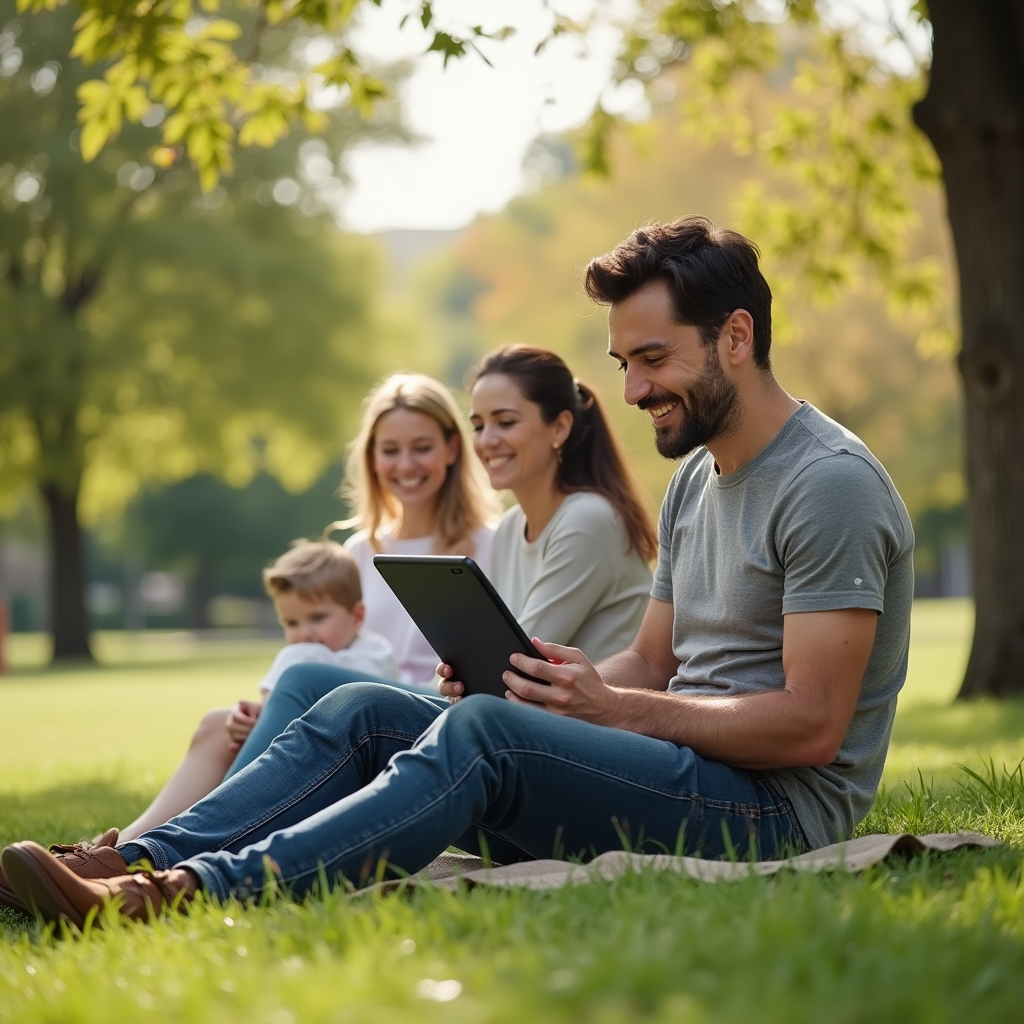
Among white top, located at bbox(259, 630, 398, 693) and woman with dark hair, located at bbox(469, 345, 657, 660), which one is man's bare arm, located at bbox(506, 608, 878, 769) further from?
white top, located at bbox(259, 630, 398, 693)

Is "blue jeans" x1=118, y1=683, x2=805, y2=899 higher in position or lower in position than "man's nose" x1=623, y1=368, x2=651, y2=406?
lower

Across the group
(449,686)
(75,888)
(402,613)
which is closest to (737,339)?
(449,686)

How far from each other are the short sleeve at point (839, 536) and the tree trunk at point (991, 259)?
252 inches

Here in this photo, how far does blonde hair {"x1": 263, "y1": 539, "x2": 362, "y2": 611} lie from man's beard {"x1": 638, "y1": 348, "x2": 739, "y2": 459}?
2.54 meters

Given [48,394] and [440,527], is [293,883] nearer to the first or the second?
[440,527]

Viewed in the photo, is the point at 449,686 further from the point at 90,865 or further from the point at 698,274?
the point at 698,274

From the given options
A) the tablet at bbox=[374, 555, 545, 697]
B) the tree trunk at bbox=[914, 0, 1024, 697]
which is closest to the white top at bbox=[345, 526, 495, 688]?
the tablet at bbox=[374, 555, 545, 697]

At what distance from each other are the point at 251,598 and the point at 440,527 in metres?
49.9

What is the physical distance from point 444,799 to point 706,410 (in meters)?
1.24

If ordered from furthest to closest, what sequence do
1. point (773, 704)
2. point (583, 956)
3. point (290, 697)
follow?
point (290, 697) < point (773, 704) < point (583, 956)

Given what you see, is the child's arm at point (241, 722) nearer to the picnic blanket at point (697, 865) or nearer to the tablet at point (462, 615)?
the tablet at point (462, 615)

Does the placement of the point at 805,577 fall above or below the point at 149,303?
below

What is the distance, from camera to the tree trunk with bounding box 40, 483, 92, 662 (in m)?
25.2

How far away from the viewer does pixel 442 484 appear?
655 centimetres
